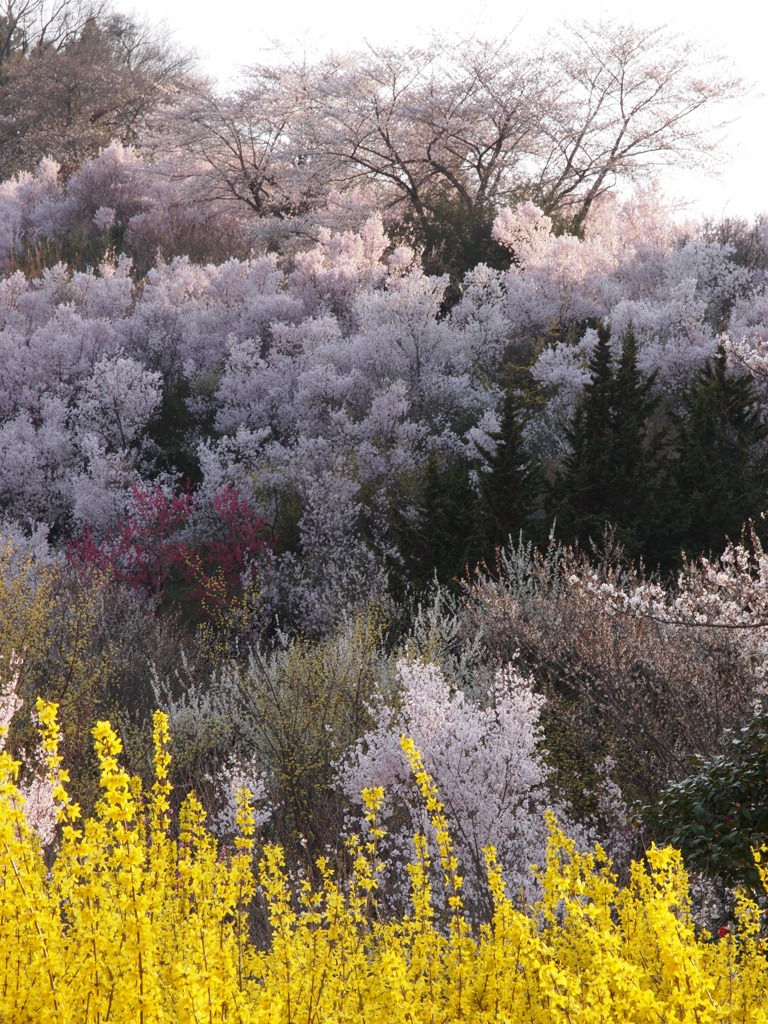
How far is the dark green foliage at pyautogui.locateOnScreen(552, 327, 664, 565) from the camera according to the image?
39.8ft

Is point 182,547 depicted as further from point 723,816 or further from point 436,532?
point 723,816

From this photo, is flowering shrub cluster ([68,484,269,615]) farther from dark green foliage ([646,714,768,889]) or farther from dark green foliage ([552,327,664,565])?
dark green foliage ([646,714,768,889])

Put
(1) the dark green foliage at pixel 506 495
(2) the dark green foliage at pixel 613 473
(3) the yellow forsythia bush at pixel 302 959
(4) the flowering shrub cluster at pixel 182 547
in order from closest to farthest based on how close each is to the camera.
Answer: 1. (3) the yellow forsythia bush at pixel 302 959
2. (2) the dark green foliage at pixel 613 473
3. (1) the dark green foliage at pixel 506 495
4. (4) the flowering shrub cluster at pixel 182 547

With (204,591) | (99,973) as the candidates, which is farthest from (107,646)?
(99,973)

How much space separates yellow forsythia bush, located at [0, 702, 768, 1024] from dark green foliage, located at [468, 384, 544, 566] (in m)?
9.19

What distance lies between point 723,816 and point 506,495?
8532 mm

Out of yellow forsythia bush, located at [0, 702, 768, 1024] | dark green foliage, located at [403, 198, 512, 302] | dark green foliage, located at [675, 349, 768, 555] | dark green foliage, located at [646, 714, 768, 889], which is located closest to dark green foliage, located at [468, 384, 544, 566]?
dark green foliage, located at [675, 349, 768, 555]

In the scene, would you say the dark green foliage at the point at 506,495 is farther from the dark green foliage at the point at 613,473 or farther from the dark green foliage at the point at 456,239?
the dark green foliage at the point at 456,239

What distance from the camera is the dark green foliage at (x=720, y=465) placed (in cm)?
1190

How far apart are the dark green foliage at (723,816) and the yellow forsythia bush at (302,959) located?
100 cm

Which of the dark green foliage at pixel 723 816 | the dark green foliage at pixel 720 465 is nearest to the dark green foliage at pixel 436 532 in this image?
the dark green foliage at pixel 720 465

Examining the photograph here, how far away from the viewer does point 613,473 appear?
41.9 ft

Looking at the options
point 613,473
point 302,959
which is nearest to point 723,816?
point 302,959

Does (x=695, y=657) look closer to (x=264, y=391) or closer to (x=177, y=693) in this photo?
(x=177, y=693)
